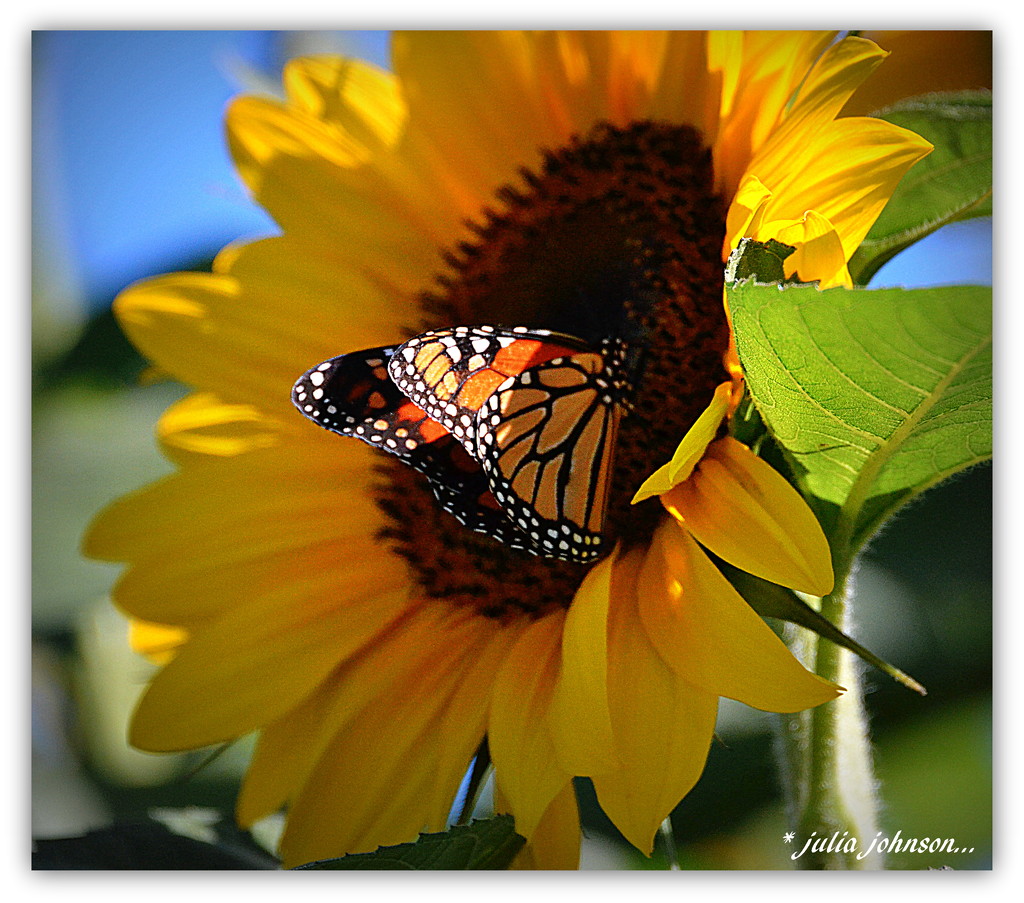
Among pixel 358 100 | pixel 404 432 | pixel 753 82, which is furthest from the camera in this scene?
pixel 358 100

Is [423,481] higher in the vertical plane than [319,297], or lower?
lower

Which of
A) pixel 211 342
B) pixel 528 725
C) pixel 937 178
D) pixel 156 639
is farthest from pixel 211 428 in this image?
pixel 937 178

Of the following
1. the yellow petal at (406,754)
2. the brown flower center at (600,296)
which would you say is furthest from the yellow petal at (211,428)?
the yellow petal at (406,754)

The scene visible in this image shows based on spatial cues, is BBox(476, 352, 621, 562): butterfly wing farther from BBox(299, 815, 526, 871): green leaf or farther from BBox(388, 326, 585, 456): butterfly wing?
BBox(299, 815, 526, 871): green leaf

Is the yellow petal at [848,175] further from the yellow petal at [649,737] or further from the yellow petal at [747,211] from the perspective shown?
the yellow petal at [649,737]

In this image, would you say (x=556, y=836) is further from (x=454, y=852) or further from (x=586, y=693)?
(x=586, y=693)

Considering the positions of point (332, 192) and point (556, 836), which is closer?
point (556, 836)

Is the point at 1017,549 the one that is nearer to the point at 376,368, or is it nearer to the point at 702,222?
the point at 702,222

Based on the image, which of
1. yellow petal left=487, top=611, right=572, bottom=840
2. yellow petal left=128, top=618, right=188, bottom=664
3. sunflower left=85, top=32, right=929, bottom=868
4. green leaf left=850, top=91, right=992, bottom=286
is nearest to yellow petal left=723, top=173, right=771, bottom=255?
sunflower left=85, top=32, right=929, bottom=868
